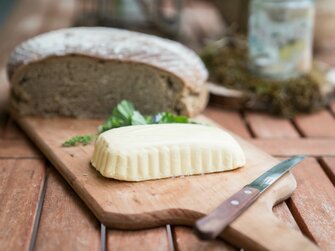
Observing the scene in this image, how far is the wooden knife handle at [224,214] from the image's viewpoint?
2.99 feet

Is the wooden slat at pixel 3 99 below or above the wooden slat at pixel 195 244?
below

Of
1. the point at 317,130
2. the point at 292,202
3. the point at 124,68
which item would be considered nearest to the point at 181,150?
the point at 292,202

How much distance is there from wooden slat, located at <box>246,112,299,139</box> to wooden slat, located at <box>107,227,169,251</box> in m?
0.55

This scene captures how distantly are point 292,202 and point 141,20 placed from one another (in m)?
1.32

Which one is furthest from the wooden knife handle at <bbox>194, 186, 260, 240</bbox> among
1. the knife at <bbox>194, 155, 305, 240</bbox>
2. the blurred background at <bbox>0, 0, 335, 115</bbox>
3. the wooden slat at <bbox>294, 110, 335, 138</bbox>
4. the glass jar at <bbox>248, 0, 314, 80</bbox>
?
the blurred background at <bbox>0, 0, 335, 115</bbox>

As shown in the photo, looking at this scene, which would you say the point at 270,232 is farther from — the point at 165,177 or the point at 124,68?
the point at 124,68

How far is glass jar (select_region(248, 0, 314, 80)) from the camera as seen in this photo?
1.71m

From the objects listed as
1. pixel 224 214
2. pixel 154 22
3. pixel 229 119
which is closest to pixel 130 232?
pixel 224 214

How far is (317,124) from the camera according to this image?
63.3 inches

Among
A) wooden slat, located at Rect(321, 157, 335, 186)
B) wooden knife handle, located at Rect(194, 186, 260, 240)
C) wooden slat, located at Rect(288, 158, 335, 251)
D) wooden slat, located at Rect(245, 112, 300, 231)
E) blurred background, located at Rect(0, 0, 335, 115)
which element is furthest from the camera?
blurred background, located at Rect(0, 0, 335, 115)

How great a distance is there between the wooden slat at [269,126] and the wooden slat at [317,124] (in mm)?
27

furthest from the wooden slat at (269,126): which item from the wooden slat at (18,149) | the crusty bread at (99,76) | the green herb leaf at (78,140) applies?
the wooden slat at (18,149)

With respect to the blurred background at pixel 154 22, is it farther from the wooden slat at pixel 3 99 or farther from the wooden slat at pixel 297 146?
the wooden slat at pixel 297 146

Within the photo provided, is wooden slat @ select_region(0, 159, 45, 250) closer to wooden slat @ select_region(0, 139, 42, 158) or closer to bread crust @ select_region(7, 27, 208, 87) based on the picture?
wooden slat @ select_region(0, 139, 42, 158)
